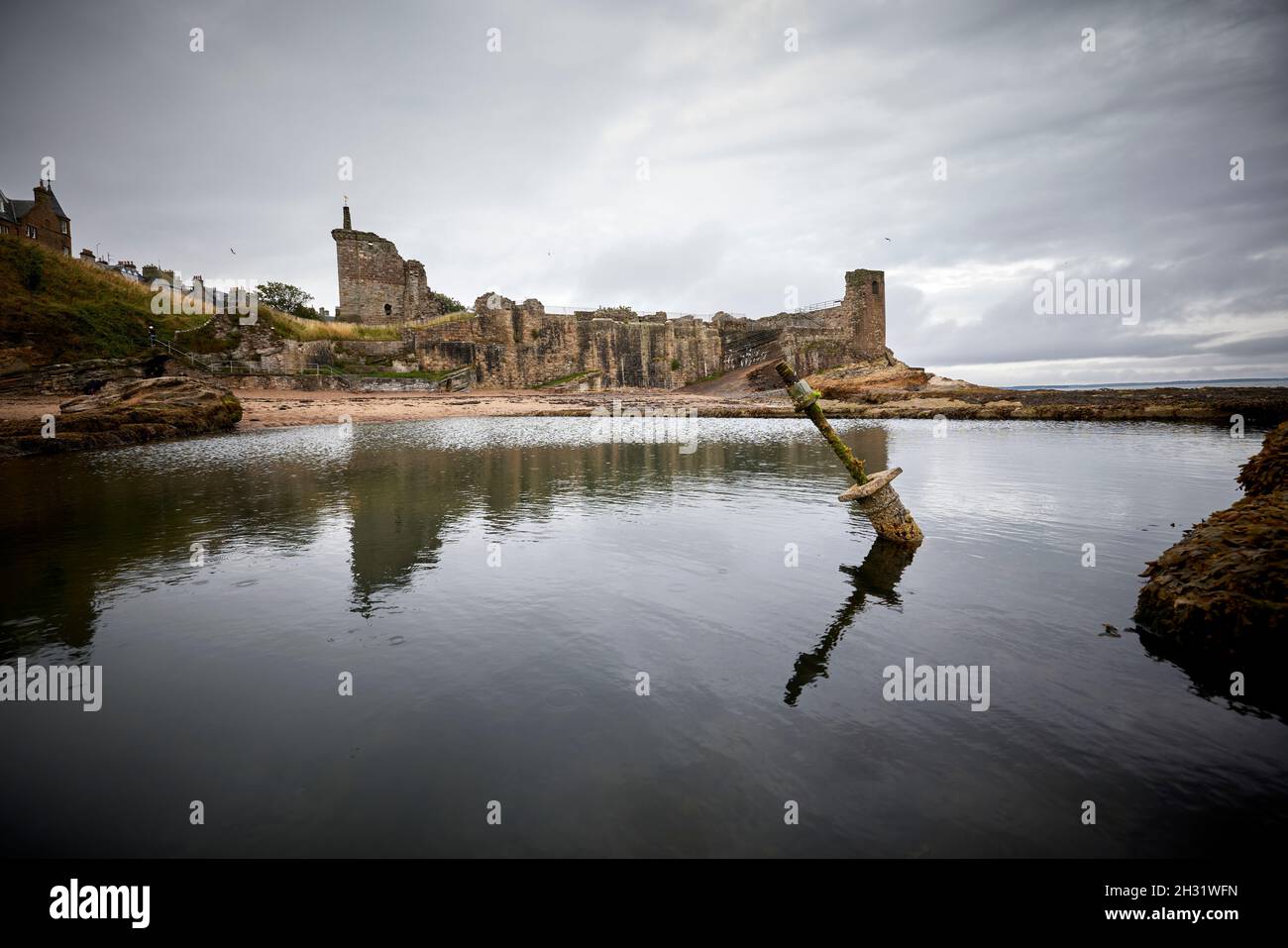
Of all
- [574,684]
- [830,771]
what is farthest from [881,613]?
[574,684]

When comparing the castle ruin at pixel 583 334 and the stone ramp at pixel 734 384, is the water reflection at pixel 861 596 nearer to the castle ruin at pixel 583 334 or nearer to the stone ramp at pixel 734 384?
the stone ramp at pixel 734 384

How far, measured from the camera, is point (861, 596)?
8.03 metres

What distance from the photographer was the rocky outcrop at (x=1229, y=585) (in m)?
5.57

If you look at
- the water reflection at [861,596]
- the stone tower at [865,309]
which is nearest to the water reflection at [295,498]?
the water reflection at [861,596]

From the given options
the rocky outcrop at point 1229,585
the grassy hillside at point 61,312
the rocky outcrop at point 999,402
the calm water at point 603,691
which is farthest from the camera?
the rocky outcrop at point 999,402

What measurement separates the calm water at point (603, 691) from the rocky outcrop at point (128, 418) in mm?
12290

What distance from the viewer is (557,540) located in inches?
414

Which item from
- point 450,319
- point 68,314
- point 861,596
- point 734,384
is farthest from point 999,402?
point 68,314

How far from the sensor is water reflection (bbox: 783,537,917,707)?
5910 millimetres

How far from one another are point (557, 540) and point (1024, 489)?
474 inches

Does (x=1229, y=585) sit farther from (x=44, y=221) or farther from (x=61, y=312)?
(x=44, y=221)

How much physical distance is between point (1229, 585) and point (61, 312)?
159 feet

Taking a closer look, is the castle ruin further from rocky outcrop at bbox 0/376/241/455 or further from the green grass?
rocky outcrop at bbox 0/376/241/455
